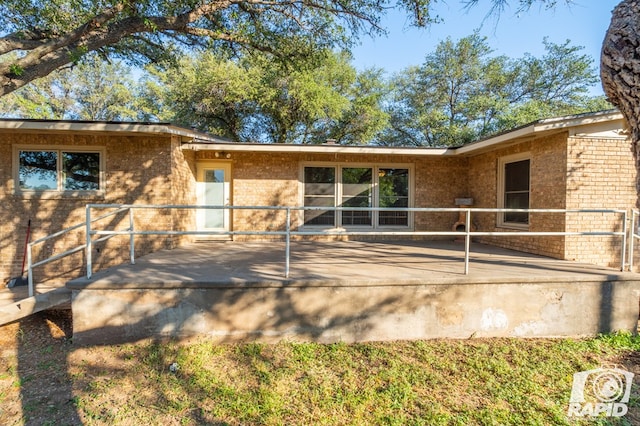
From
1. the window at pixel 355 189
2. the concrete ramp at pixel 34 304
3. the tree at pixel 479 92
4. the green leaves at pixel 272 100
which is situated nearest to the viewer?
the concrete ramp at pixel 34 304

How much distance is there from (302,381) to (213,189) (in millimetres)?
6002

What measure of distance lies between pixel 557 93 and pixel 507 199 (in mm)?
15306

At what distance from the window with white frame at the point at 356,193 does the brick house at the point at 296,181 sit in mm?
27

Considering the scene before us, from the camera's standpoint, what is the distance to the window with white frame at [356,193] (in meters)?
8.47

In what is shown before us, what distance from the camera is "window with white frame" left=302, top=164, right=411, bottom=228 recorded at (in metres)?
8.47

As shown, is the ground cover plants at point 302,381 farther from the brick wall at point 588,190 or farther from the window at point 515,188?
the window at point 515,188

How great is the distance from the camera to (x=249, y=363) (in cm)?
367

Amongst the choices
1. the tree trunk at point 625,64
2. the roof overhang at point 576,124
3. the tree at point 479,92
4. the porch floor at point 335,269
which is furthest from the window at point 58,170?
the tree at point 479,92

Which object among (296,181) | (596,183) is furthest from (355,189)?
(596,183)

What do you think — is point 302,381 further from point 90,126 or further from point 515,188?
point 515,188

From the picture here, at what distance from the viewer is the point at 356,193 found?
28.2 feet

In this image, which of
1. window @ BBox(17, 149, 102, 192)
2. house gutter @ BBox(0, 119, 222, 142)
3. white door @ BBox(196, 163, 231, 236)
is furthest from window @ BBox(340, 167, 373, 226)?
window @ BBox(17, 149, 102, 192)

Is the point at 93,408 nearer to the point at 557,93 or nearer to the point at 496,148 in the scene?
the point at 496,148

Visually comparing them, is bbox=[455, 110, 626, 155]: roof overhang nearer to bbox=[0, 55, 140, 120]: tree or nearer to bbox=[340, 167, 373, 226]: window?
bbox=[340, 167, 373, 226]: window
